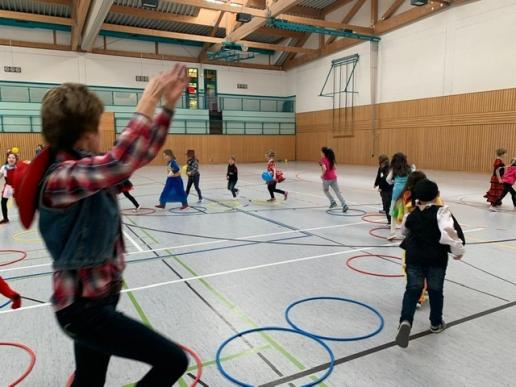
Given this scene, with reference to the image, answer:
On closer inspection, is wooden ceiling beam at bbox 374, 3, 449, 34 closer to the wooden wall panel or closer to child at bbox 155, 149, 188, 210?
the wooden wall panel

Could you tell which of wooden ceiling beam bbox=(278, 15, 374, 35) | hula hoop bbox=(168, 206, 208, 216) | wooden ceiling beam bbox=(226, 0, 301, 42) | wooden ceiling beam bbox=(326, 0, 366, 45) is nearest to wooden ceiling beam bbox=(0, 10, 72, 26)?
wooden ceiling beam bbox=(226, 0, 301, 42)

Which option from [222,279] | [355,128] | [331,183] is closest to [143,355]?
[222,279]

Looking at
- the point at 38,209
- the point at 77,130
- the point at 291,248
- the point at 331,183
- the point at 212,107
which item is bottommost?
the point at 291,248

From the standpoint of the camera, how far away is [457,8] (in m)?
19.6

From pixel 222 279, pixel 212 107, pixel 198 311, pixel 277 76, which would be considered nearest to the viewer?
pixel 198 311

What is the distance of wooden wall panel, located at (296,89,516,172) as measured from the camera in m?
18.6

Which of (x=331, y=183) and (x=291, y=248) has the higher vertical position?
(x=331, y=183)

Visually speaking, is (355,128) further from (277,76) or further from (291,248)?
(291,248)

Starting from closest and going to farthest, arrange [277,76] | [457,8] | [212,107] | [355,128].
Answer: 1. [457,8]
2. [355,128]
3. [212,107]
4. [277,76]

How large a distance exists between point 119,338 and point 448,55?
22586 millimetres

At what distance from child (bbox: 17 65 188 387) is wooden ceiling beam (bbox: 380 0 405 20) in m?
24.9

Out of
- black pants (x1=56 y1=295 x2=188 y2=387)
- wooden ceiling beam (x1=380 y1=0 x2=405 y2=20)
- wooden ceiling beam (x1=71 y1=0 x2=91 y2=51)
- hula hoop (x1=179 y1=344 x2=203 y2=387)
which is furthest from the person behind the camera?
wooden ceiling beam (x1=380 y1=0 x2=405 y2=20)

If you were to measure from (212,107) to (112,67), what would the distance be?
7.87 m

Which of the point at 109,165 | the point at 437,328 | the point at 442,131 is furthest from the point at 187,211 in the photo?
the point at 442,131
